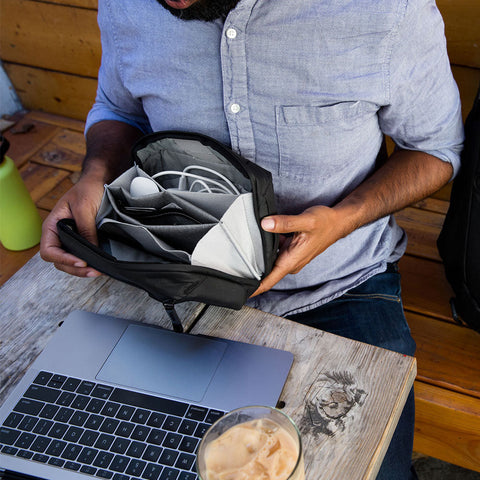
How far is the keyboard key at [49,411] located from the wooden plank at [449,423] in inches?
30.6

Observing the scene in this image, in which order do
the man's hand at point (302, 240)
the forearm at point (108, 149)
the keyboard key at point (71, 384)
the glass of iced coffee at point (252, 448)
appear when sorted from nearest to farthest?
the glass of iced coffee at point (252, 448) < the keyboard key at point (71, 384) < the man's hand at point (302, 240) < the forearm at point (108, 149)

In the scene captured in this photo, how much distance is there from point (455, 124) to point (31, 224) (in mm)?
1114

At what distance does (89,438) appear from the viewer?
69cm

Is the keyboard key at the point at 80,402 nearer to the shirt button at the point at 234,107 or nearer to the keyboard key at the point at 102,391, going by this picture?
A: the keyboard key at the point at 102,391

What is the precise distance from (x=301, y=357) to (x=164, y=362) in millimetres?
199

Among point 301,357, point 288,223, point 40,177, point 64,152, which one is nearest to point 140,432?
point 301,357

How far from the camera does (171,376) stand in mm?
737

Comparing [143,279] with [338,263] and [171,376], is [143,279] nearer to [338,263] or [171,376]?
[171,376]

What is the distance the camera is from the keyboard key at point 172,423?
2.25 feet

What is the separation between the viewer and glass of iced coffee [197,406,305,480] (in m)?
0.54

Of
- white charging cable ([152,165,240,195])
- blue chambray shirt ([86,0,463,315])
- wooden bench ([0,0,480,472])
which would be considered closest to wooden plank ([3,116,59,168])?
wooden bench ([0,0,480,472])

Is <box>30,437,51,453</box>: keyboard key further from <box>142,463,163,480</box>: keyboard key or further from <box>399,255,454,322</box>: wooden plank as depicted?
<box>399,255,454,322</box>: wooden plank

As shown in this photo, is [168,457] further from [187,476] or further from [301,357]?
[301,357]

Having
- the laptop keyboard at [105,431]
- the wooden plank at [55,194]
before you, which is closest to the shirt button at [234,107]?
the laptop keyboard at [105,431]
